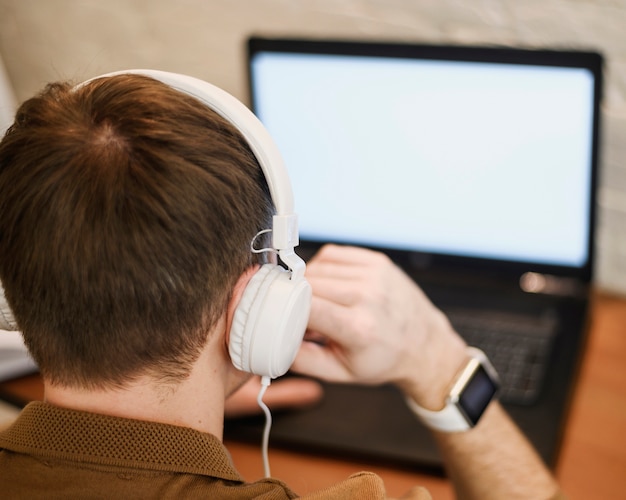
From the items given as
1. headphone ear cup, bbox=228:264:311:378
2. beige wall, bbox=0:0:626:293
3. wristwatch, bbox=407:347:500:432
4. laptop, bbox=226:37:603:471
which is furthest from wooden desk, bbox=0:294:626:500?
headphone ear cup, bbox=228:264:311:378

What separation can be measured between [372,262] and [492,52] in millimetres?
396

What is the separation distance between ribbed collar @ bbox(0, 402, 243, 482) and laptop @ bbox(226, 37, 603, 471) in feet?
1.44

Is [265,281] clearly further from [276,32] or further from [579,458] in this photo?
[276,32]

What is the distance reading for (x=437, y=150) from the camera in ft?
3.90

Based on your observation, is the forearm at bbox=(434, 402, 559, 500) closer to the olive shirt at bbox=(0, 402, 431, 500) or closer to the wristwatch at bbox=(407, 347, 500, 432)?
the wristwatch at bbox=(407, 347, 500, 432)

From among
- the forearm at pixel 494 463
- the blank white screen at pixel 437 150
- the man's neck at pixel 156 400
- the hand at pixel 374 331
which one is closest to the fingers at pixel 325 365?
the hand at pixel 374 331

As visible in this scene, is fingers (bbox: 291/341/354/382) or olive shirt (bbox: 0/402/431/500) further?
fingers (bbox: 291/341/354/382)

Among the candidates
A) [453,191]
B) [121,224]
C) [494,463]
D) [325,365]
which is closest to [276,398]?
[325,365]

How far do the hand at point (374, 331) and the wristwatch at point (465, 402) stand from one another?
13 mm

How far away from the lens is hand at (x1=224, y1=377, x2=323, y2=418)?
1079mm

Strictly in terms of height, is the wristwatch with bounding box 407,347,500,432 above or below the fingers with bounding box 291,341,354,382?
below

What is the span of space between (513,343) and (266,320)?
61cm

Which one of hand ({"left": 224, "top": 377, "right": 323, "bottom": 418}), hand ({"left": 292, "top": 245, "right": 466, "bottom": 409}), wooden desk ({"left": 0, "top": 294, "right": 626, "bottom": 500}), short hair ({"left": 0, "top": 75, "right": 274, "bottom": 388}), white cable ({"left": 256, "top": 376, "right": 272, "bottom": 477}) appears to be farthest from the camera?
hand ({"left": 224, "top": 377, "right": 323, "bottom": 418})

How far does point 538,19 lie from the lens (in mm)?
1172
